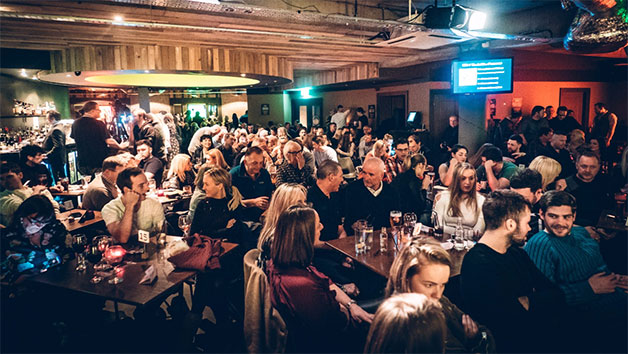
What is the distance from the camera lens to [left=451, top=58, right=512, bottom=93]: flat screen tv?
7102 millimetres

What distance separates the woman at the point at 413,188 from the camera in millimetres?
4555

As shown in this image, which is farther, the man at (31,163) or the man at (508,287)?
the man at (31,163)

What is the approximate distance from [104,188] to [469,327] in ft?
13.3

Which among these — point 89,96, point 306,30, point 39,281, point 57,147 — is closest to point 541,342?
point 39,281

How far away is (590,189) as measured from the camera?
391 cm

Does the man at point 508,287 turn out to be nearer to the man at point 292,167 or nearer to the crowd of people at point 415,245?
the crowd of people at point 415,245

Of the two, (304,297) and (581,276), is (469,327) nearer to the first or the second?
(304,297)

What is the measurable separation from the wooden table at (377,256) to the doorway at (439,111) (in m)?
8.97

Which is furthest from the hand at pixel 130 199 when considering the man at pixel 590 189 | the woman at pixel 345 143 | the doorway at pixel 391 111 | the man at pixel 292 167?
the doorway at pixel 391 111

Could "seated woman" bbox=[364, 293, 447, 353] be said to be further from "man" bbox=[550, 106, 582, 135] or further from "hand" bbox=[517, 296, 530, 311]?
"man" bbox=[550, 106, 582, 135]

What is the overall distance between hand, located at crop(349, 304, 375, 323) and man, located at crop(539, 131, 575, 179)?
14.1 ft

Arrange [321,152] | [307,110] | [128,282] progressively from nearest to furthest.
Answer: [128,282] < [321,152] < [307,110]

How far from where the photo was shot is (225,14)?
415cm

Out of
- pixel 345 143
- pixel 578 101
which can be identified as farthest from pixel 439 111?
pixel 578 101
